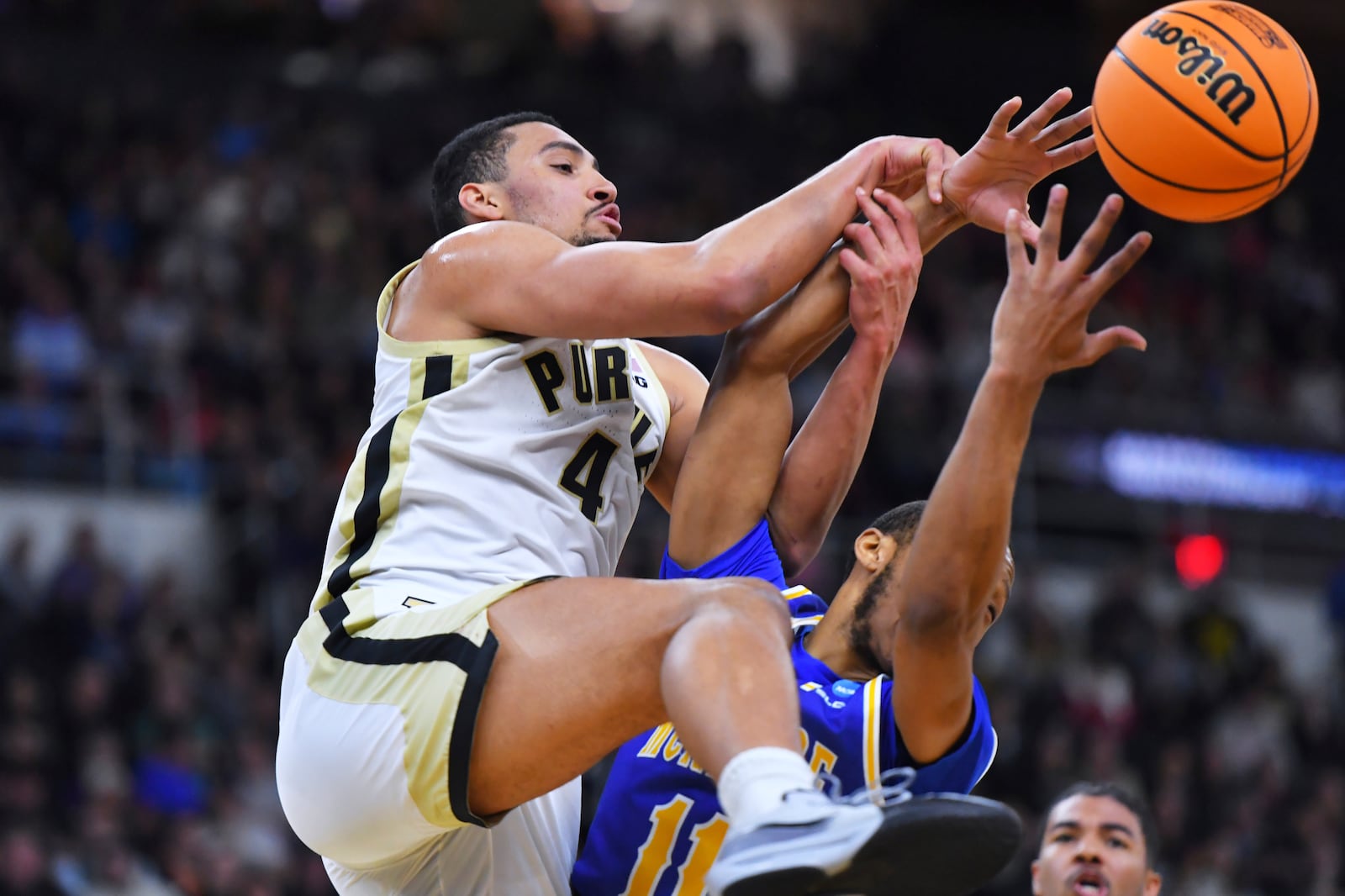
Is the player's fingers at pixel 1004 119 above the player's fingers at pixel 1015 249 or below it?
above

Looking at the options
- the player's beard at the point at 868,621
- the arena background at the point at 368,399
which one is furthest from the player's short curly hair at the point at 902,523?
the arena background at the point at 368,399

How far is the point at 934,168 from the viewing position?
472cm

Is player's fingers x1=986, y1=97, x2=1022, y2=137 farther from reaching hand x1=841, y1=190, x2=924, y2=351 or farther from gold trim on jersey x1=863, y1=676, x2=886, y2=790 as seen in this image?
gold trim on jersey x1=863, y1=676, x2=886, y2=790

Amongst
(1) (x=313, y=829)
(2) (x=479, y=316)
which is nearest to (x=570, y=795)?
(1) (x=313, y=829)

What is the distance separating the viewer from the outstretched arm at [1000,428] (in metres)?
3.66

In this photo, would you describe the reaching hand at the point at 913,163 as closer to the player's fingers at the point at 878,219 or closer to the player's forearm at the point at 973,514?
the player's fingers at the point at 878,219

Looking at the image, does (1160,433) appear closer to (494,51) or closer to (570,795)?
(494,51)

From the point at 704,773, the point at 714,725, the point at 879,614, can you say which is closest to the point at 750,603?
the point at 714,725

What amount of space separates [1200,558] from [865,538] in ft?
41.1

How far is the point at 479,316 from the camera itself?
4.53 metres

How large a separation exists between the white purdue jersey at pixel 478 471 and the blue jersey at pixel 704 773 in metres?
0.46

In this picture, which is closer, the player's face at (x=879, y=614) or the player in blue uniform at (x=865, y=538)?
the player in blue uniform at (x=865, y=538)

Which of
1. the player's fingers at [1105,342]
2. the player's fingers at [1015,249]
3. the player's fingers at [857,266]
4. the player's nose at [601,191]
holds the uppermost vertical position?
the player's nose at [601,191]

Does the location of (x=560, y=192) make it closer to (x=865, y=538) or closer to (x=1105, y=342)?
(x=865, y=538)
